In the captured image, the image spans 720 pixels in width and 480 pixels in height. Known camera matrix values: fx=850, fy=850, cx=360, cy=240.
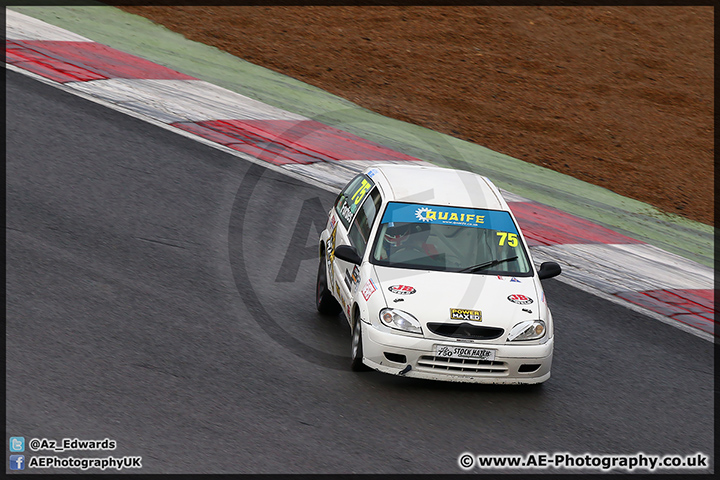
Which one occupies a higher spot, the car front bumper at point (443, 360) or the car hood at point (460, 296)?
the car hood at point (460, 296)

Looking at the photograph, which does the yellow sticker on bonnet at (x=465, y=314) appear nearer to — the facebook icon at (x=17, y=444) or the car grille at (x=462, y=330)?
the car grille at (x=462, y=330)

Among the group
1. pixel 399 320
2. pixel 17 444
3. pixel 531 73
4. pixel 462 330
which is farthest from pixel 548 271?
pixel 531 73

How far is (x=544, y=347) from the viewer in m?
7.68

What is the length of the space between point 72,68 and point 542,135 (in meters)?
8.34

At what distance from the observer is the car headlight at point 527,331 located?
760cm

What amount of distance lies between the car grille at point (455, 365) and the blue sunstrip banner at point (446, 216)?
1.50m

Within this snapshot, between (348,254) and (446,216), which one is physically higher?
(446,216)

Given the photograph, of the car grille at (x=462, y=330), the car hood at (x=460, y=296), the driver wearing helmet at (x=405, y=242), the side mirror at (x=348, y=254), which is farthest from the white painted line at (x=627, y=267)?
the side mirror at (x=348, y=254)

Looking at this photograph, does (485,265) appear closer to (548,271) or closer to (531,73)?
(548,271)

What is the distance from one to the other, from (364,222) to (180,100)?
6.81m

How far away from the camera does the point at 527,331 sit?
766cm

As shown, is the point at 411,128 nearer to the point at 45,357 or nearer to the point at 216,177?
the point at 216,177

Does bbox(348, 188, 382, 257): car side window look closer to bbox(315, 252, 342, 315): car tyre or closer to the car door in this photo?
the car door
